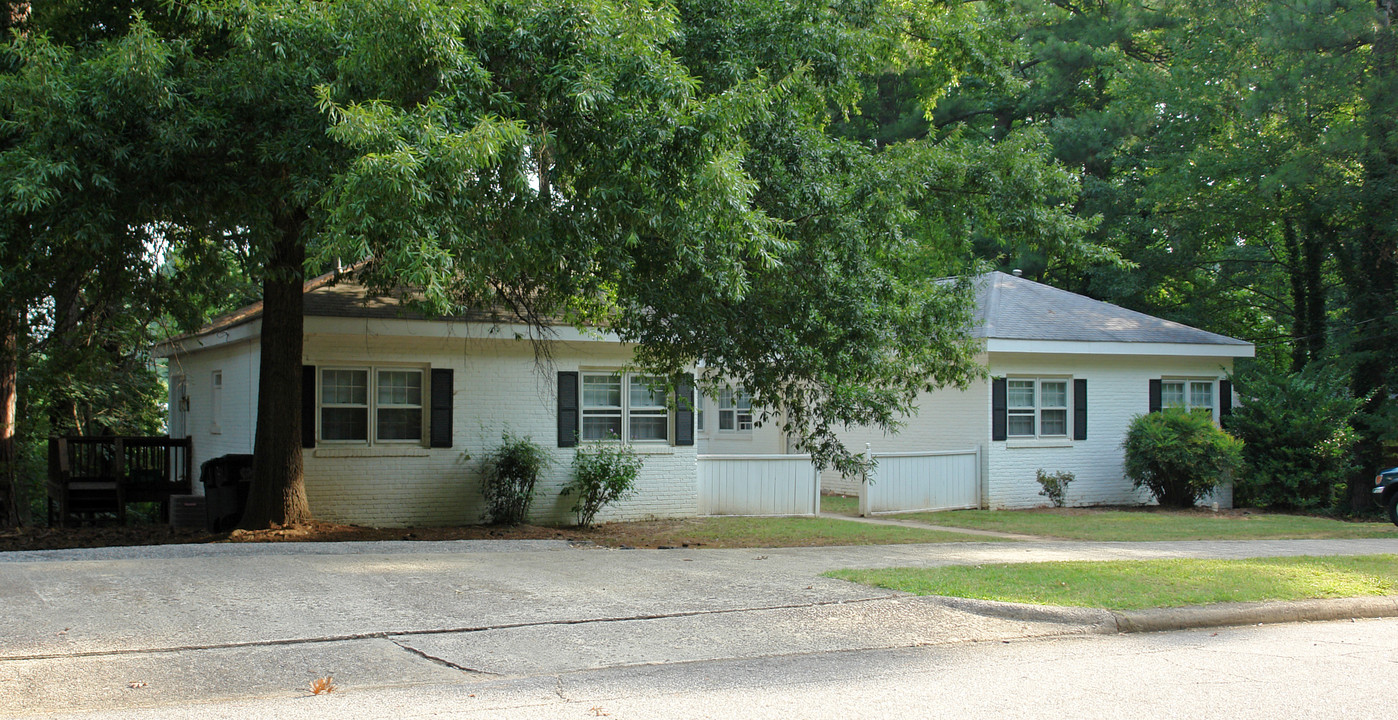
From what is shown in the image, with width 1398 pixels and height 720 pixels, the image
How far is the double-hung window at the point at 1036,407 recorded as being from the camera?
20.2m

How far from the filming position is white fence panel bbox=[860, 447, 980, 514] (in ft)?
61.0

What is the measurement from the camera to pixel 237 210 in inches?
428

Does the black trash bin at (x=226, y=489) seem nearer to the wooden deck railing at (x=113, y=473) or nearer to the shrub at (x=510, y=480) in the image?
the shrub at (x=510, y=480)

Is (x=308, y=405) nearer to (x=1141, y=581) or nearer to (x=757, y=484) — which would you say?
(x=757, y=484)

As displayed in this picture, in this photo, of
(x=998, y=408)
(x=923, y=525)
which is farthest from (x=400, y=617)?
(x=998, y=408)

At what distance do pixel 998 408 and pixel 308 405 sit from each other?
475 inches

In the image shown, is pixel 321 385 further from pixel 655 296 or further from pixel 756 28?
pixel 756 28

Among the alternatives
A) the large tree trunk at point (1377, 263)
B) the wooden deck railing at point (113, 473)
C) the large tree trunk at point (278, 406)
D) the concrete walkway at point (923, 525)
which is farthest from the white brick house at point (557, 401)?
the large tree trunk at point (1377, 263)

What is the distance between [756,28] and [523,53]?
11.6ft

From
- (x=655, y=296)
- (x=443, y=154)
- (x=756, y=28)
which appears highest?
(x=756, y=28)

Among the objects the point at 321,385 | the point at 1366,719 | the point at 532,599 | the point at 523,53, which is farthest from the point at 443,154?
the point at 321,385

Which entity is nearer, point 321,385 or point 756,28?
point 756,28

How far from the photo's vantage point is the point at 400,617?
7566mm

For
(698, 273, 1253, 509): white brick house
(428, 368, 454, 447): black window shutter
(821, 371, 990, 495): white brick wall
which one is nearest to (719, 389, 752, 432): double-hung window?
(821, 371, 990, 495): white brick wall
